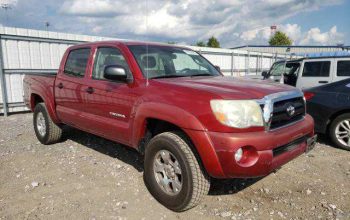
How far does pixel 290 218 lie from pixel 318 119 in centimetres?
312

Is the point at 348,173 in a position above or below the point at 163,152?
below

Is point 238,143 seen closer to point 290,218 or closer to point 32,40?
point 290,218

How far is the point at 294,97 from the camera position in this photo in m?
3.60

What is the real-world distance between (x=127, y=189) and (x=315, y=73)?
6705mm

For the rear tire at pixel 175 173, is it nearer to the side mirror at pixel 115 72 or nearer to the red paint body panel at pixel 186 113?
the red paint body panel at pixel 186 113

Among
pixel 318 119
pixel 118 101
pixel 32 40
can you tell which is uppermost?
pixel 32 40

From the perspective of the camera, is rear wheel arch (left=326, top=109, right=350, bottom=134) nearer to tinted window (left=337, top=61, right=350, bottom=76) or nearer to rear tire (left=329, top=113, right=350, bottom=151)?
rear tire (left=329, top=113, right=350, bottom=151)

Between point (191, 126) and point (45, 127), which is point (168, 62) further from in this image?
point (45, 127)

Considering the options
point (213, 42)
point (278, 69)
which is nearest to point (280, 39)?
point (213, 42)

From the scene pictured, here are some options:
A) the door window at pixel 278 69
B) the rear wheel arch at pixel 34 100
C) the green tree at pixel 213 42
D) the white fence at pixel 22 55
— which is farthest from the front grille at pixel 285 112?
the green tree at pixel 213 42

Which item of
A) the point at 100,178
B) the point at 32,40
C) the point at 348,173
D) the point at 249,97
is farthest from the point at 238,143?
the point at 32,40

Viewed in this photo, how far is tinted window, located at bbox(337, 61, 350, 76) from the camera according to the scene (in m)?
7.93

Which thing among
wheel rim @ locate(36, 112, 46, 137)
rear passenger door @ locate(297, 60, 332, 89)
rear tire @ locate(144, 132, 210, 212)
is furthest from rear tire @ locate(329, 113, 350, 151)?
wheel rim @ locate(36, 112, 46, 137)

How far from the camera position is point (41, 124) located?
19.5 feet
